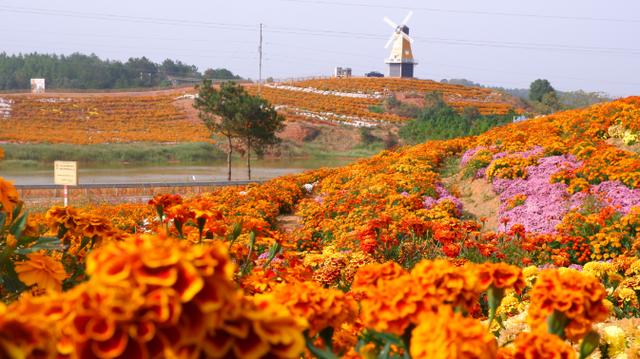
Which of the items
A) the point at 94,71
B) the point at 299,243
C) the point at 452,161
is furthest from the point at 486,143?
the point at 94,71

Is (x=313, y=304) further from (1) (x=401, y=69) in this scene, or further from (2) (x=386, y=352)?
(1) (x=401, y=69)

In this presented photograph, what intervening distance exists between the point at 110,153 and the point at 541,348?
43510mm

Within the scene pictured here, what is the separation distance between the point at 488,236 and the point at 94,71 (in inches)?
3240

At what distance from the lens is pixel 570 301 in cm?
174

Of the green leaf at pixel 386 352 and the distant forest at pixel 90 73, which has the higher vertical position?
the distant forest at pixel 90 73

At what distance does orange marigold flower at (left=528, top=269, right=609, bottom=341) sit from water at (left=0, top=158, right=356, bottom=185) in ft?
86.2

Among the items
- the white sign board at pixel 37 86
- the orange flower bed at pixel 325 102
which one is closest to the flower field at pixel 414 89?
the orange flower bed at pixel 325 102

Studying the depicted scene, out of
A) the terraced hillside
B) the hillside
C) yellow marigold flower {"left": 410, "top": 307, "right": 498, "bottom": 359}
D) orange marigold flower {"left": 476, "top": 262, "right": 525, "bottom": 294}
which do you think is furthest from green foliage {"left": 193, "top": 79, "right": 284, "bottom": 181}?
yellow marigold flower {"left": 410, "top": 307, "right": 498, "bottom": 359}

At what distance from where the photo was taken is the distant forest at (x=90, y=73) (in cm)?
8156

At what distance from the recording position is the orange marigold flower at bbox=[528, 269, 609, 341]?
1749mm

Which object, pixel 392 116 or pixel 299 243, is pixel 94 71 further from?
pixel 299 243

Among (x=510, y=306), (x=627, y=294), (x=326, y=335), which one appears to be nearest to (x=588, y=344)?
(x=326, y=335)

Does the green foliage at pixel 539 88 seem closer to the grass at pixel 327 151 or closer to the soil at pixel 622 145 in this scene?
the grass at pixel 327 151

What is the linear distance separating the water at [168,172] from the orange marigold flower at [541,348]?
26414 millimetres
